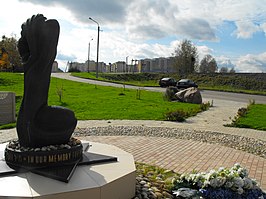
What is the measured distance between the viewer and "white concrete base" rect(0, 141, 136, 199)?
3627 millimetres

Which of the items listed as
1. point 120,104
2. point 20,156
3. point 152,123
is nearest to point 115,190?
point 20,156

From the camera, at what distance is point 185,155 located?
7.56 meters

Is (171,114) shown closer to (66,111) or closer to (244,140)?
(244,140)

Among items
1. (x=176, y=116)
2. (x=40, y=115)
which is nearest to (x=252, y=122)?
(x=176, y=116)

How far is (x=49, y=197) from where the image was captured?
3.54m

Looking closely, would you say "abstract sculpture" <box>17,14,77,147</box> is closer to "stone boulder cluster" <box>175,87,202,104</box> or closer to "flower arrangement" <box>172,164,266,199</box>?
"flower arrangement" <box>172,164,266,199</box>

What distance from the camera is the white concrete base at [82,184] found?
3627 millimetres

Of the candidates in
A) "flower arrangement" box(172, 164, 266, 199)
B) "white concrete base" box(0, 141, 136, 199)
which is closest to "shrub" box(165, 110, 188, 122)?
"flower arrangement" box(172, 164, 266, 199)

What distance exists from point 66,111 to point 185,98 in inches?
707

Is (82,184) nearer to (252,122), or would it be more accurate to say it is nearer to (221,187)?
(221,187)

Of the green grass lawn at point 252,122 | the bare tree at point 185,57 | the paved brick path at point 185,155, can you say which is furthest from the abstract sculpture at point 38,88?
the bare tree at point 185,57

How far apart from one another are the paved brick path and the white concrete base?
6.90ft

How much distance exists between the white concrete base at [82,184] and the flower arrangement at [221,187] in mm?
830

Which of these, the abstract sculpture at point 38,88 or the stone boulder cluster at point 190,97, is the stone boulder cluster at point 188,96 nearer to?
the stone boulder cluster at point 190,97
